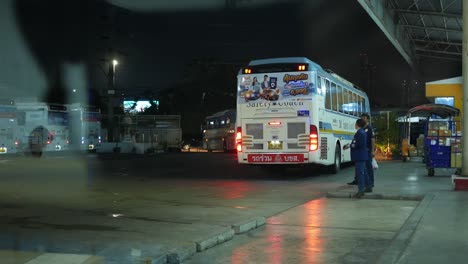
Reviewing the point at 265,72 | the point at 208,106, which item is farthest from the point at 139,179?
the point at 208,106

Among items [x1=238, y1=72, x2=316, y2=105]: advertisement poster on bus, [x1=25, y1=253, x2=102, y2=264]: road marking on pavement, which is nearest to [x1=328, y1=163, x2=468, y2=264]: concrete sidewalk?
[x1=25, y1=253, x2=102, y2=264]: road marking on pavement

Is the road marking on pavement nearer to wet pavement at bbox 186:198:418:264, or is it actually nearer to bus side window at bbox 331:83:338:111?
wet pavement at bbox 186:198:418:264

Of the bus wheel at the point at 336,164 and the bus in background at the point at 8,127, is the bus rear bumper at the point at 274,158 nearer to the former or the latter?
the bus wheel at the point at 336,164

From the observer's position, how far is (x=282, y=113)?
18.1 meters

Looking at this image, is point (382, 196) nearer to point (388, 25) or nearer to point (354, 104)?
point (354, 104)

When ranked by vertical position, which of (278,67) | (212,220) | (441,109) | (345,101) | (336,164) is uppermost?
(278,67)

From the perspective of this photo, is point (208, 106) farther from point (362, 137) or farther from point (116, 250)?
point (116, 250)

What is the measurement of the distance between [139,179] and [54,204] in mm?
6829

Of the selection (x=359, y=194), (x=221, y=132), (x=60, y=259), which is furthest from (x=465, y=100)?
(x=221, y=132)

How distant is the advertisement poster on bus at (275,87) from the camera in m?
18.0

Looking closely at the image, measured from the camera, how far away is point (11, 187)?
1542 centimetres

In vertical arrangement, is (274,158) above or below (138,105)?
below

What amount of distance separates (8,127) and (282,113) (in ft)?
65.8

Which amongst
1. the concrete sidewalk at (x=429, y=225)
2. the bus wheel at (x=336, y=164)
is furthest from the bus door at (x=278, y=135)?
the concrete sidewalk at (x=429, y=225)
